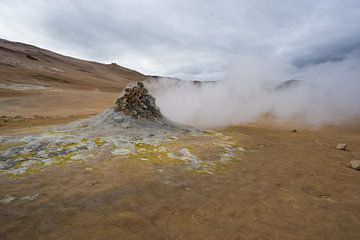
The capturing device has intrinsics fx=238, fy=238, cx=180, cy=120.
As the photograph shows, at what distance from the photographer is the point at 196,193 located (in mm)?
3516

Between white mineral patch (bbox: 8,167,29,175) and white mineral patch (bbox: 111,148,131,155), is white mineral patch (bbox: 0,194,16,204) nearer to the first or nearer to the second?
white mineral patch (bbox: 8,167,29,175)

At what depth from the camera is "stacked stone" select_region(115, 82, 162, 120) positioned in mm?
7656

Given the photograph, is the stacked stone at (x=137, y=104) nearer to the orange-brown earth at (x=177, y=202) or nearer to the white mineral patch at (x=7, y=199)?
the orange-brown earth at (x=177, y=202)

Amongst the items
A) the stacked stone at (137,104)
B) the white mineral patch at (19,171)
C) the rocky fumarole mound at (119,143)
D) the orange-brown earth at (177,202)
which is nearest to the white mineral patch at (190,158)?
the rocky fumarole mound at (119,143)

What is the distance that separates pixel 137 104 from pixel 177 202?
505 cm

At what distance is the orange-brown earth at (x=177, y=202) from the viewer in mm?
2635

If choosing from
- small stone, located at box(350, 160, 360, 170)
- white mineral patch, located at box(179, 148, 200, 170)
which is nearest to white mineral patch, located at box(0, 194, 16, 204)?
white mineral patch, located at box(179, 148, 200, 170)

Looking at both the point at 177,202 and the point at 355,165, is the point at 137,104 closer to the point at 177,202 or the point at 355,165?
the point at 177,202

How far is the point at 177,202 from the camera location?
3.23 m

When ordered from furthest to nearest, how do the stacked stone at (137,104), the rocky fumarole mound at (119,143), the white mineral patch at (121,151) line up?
the stacked stone at (137,104) < the white mineral patch at (121,151) < the rocky fumarole mound at (119,143)

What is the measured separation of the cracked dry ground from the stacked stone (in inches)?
121

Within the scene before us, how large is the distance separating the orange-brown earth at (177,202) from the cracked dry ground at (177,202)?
0.04 ft

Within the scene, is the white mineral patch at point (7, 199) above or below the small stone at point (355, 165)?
below

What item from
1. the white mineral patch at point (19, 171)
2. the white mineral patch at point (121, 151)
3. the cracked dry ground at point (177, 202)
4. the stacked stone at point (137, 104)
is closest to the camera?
the cracked dry ground at point (177, 202)
